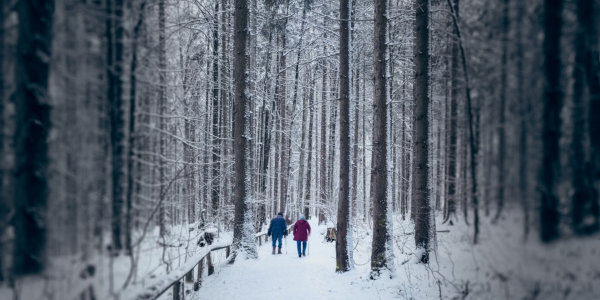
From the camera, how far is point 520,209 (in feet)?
8.41

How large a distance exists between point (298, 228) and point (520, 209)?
1262cm

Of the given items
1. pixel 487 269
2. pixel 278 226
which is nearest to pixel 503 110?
pixel 487 269

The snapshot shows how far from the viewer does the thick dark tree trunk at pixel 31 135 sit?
Result: 284 cm

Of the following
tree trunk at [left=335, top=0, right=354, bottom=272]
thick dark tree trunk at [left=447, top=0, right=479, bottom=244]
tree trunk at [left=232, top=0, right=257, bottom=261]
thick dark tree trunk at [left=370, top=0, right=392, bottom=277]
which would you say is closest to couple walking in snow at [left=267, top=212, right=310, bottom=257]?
tree trunk at [left=232, top=0, right=257, bottom=261]

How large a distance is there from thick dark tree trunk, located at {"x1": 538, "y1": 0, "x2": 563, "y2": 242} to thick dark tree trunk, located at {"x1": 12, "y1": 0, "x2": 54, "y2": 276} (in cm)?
341

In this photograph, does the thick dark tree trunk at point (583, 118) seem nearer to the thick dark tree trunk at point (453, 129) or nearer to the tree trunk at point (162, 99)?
the thick dark tree trunk at point (453, 129)

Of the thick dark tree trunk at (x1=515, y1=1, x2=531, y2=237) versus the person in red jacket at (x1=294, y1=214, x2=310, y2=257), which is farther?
the person in red jacket at (x1=294, y1=214, x2=310, y2=257)

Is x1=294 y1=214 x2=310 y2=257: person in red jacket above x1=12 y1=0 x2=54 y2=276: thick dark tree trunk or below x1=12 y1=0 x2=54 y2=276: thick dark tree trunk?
below

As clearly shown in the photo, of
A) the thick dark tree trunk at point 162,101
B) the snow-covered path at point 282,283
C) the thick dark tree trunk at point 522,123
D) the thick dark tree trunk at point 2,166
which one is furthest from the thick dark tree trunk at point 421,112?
the thick dark tree trunk at point 2,166

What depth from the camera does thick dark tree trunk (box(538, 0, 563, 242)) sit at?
7.87 ft

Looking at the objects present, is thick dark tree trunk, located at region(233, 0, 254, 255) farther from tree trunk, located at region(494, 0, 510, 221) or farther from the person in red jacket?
tree trunk, located at region(494, 0, 510, 221)

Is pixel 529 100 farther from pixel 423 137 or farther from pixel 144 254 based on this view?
pixel 423 137

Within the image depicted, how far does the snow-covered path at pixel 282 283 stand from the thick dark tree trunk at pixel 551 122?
5952 mm

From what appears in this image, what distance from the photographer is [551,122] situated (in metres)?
2.43
